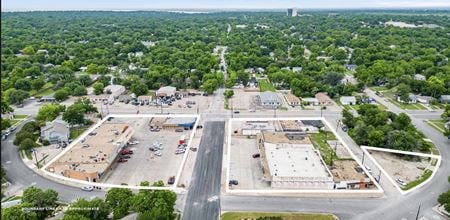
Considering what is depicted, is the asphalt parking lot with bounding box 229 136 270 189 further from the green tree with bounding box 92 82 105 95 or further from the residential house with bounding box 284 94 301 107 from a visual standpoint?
the green tree with bounding box 92 82 105 95

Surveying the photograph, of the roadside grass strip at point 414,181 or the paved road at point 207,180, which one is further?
the roadside grass strip at point 414,181

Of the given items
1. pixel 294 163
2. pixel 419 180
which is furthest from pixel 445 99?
pixel 294 163

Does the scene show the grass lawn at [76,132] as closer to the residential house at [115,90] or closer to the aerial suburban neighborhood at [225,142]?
the aerial suburban neighborhood at [225,142]

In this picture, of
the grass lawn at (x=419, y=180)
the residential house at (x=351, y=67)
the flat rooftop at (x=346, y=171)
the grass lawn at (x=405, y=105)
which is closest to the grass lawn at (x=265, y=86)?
the grass lawn at (x=405, y=105)

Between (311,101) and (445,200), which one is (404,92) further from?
(445,200)

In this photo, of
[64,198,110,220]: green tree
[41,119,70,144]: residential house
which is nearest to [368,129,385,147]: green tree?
[64,198,110,220]: green tree

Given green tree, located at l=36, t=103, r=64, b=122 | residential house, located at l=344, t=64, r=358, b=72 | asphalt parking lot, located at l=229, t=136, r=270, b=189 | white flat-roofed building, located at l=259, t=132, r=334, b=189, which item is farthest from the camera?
residential house, located at l=344, t=64, r=358, b=72
